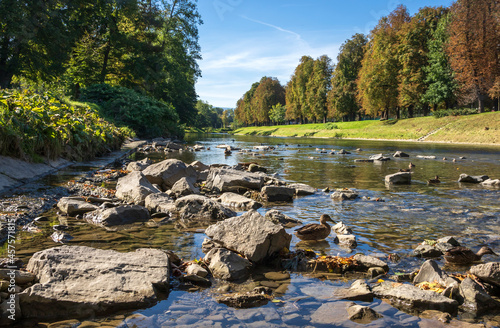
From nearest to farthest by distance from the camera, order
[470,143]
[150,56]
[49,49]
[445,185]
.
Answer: [445,185]
[49,49]
[470,143]
[150,56]

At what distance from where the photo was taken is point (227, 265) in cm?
405

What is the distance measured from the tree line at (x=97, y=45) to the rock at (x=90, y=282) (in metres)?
23.3

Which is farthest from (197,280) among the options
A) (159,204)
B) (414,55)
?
(414,55)

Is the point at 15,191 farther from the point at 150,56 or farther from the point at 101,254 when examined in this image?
the point at 150,56

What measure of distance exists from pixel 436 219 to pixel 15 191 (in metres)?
8.99

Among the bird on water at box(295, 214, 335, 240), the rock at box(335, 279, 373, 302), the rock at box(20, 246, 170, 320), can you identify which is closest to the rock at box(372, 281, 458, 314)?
the rock at box(335, 279, 373, 302)

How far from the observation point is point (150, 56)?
37.4m

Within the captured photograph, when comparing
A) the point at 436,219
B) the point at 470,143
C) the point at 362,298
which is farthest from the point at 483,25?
the point at 362,298

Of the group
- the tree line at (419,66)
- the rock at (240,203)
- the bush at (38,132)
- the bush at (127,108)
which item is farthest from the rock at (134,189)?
the tree line at (419,66)

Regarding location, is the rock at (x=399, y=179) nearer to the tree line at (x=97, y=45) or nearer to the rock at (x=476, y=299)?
the rock at (x=476, y=299)

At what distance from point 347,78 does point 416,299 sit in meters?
64.7

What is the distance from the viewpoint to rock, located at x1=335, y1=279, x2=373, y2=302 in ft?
11.6

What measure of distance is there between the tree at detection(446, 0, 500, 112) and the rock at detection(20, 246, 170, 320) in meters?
44.2

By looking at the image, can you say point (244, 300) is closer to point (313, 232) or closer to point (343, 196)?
point (313, 232)
